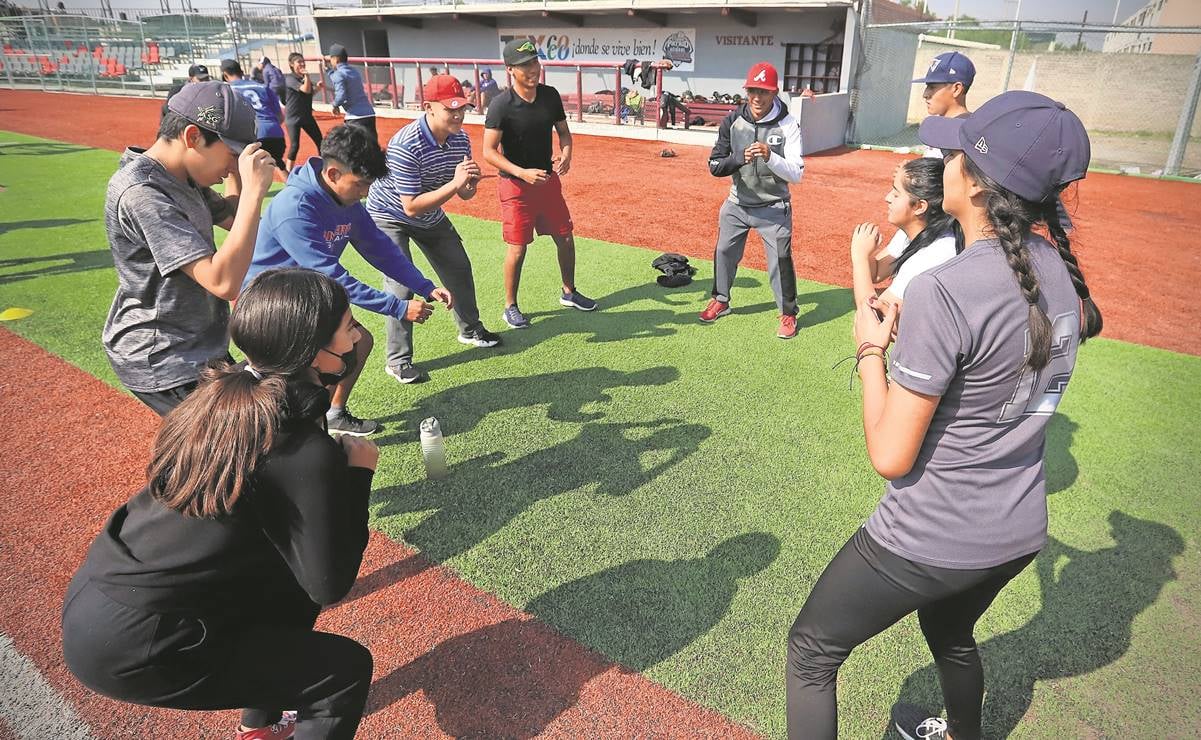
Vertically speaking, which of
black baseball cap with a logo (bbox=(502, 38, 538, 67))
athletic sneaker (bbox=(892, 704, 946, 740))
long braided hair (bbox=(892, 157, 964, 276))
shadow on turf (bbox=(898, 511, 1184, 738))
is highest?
black baseball cap with a logo (bbox=(502, 38, 538, 67))

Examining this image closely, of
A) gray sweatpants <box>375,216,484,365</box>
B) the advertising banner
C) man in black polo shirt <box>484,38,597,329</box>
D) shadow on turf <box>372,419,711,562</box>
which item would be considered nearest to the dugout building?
the advertising banner

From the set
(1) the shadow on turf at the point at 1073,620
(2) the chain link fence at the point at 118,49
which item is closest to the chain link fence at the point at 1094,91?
(1) the shadow on turf at the point at 1073,620

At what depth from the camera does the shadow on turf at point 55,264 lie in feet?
25.0

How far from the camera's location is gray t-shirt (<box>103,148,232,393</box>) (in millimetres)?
2699

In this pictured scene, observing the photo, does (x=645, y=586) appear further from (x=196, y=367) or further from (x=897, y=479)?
(x=196, y=367)

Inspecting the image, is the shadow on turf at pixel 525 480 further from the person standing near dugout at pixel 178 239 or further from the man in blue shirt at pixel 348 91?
the man in blue shirt at pixel 348 91

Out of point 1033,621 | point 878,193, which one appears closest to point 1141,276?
point 878,193

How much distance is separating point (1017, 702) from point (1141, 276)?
782cm

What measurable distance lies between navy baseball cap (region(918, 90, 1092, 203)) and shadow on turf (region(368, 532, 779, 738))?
7.05ft

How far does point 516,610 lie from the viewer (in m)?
3.14

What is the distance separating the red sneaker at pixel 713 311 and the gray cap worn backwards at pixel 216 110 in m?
4.38

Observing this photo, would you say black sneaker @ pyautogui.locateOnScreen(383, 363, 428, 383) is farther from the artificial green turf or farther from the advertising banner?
the advertising banner

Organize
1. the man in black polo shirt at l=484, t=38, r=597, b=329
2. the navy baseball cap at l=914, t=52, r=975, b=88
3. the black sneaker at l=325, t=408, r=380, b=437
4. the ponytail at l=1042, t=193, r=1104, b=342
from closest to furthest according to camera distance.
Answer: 1. the ponytail at l=1042, t=193, r=1104, b=342
2. the black sneaker at l=325, t=408, r=380, b=437
3. the navy baseball cap at l=914, t=52, r=975, b=88
4. the man in black polo shirt at l=484, t=38, r=597, b=329

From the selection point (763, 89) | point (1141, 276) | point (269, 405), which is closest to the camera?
point (269, 405)
